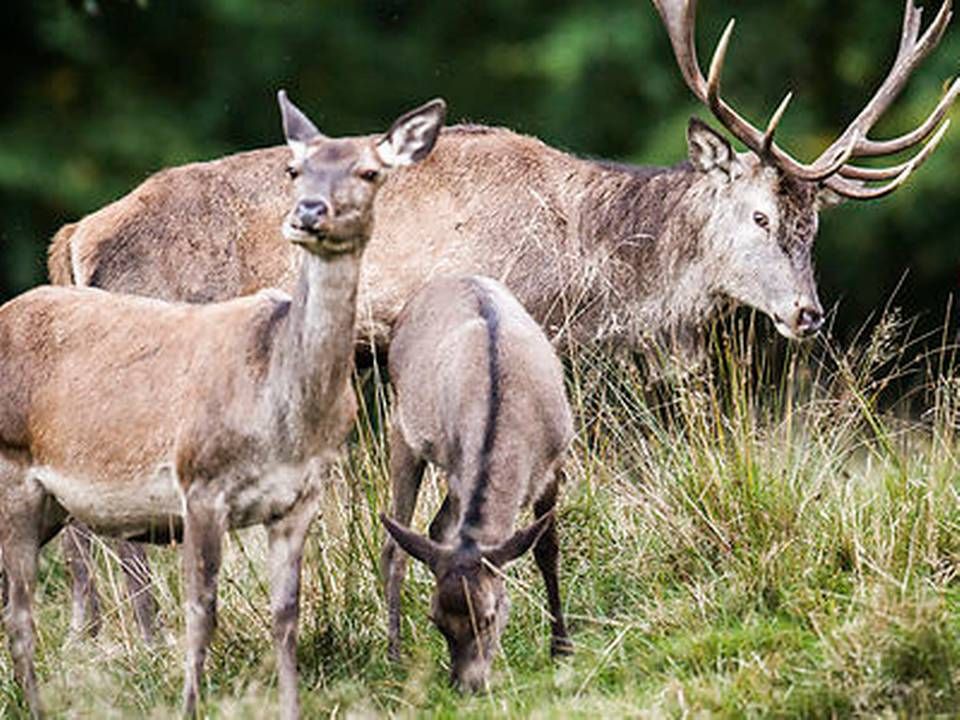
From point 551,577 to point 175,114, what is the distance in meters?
9.95

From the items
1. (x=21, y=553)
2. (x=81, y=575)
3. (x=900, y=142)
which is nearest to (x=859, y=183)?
(x=900, y=142)

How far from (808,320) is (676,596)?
190cm

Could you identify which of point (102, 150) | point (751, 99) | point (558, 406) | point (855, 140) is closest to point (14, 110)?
point (102, 150)

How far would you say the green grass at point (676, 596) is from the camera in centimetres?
591

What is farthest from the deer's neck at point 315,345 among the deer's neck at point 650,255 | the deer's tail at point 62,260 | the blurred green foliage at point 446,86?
the blurred green foliage at point 446,86

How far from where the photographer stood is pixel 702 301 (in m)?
8.80

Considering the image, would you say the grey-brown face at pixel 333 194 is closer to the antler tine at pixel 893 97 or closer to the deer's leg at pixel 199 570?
the deer's leg at pixel 199 570

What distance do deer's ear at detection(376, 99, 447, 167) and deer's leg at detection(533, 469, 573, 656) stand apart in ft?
3.63

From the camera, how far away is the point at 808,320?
8.41 metres

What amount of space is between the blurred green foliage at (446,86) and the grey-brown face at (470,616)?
28.8 ft

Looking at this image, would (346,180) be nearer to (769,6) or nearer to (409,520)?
(409,520)

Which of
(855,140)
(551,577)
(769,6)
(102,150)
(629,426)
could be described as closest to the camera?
(551,577)

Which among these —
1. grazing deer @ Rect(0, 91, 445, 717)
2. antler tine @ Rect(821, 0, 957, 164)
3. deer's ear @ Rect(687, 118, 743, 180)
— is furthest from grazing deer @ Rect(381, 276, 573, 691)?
antler tine @ Rect(821, 0, 957, 164)

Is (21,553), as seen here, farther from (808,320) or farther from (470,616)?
(808,320)
